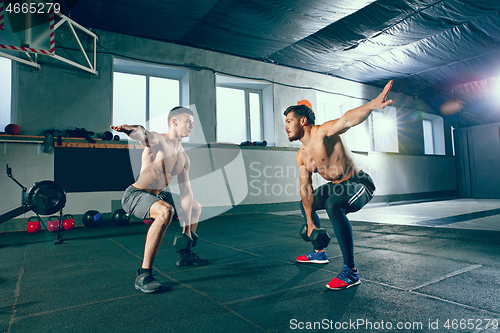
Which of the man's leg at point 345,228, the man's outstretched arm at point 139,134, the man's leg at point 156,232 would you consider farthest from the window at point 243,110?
the man's leg at point 345,228

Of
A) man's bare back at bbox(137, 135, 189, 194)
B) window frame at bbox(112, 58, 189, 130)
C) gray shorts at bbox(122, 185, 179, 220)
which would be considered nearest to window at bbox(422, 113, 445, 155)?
window frame at bbox(112, 58, 189, 130)

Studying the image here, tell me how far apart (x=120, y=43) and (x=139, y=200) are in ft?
17.7

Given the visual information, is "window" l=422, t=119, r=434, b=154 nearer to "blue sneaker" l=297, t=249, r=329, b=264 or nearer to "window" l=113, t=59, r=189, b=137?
"window" l=113, t=59, r=189, b=137

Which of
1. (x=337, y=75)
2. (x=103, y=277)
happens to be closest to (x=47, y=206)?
(x=103, y=277)

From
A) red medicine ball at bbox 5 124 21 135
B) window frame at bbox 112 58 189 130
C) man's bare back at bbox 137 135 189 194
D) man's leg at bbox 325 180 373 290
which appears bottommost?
man's leg at bbox 325 180 373 290

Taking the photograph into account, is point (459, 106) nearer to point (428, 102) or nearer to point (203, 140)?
point (428, 102)

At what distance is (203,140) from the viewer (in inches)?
285

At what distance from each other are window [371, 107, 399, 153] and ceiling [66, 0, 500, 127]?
5.80ft

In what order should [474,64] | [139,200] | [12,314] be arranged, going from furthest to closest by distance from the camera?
[474,64] < [139,200] < [12,314]

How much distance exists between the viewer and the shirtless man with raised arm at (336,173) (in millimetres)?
2088

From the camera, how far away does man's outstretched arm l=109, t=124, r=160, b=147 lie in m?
2.19

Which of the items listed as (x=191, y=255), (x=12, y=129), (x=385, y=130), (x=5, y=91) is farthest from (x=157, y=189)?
(x=385, y=130)

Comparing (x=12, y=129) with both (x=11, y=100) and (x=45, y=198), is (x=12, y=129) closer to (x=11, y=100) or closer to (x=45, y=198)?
(x=11, y=100)

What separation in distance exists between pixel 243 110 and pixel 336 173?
628cm
